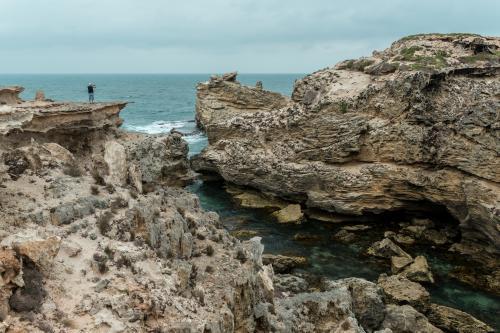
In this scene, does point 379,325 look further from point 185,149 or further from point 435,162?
point 185,149

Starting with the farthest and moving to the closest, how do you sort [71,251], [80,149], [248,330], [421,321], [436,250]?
[436,250] → [421,321] → [80,149] → [248,330] → [71,251]

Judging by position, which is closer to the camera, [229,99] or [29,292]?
[29,292]

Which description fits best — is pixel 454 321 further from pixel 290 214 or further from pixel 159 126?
pixel 159 126

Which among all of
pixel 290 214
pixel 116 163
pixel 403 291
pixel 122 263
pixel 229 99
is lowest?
pixel 403 291

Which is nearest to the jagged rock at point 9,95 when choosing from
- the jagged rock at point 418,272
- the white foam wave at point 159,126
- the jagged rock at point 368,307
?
the jagged rock at point 368,307

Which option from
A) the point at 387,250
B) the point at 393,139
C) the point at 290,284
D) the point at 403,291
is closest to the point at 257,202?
the point at 393,139

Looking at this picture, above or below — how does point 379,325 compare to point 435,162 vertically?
below

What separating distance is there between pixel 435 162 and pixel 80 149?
31.2m

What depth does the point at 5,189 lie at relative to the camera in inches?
688

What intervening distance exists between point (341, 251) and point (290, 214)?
8.27m

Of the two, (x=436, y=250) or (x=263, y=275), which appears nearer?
(x=263, y=275)

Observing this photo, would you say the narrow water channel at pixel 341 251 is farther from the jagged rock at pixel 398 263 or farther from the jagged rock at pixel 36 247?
the jagged rock at pixel 36 247

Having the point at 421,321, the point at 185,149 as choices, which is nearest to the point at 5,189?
the point at 421,321

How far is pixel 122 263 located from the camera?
1462 cm
